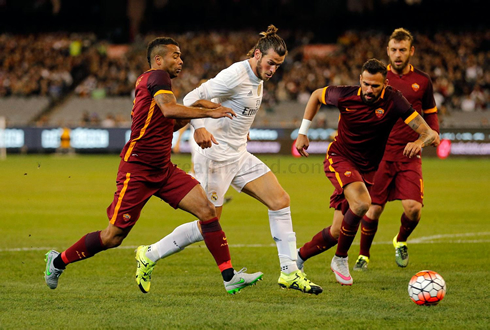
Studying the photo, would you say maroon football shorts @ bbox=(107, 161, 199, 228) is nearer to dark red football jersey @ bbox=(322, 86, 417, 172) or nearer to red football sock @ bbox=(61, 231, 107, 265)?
red football sock @ bbox=(61, 231, 107, 265)

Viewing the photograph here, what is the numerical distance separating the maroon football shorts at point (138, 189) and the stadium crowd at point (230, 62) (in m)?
26.0

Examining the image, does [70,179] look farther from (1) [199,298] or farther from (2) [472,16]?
(2) [472,16]

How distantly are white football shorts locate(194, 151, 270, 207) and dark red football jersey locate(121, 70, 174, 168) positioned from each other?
2.31 ft

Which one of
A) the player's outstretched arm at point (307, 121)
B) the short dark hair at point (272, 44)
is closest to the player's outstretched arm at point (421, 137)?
the player's outstretched arm at point (307, 121)

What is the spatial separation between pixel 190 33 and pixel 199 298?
3877 centimetres

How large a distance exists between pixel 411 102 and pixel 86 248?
13.0ft

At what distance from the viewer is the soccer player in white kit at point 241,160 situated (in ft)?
21.2

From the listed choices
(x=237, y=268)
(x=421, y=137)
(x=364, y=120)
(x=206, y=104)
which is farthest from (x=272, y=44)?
(x=237, y=268)

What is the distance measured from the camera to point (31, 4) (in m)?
49.0

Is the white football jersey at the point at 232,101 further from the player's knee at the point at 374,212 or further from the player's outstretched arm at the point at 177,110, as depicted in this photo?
the player's knee at the point at 374,212

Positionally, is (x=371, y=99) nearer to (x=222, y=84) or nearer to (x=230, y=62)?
(x=222, y=84)

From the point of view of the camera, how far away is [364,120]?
7.02 meters

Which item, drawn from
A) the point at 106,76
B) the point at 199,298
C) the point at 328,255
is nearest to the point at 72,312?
the point at 199,298

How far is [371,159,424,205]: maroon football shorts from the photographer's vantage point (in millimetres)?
7887
